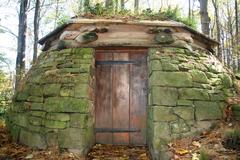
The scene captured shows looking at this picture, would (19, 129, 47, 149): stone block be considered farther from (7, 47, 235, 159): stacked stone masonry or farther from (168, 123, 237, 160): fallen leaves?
(168, 123, 237, 160): fallen leaves

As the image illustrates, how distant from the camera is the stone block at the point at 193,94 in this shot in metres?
4.66

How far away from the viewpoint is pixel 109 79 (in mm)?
5480

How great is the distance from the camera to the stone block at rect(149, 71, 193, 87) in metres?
4.66

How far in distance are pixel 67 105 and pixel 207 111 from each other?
2441 millimetres

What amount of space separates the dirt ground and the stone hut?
0.14 metres

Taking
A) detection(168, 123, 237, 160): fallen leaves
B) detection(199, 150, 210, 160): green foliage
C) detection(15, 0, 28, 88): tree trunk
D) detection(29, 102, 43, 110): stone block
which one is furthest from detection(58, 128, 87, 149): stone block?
detection(15, 0, 28, 88): tree trunk

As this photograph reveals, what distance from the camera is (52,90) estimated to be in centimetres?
480

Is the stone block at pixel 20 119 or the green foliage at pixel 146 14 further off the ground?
the green foliage at pixel 146 14

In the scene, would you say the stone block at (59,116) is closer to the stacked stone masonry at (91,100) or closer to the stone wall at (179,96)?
the stacked stone masonry at (91,100)

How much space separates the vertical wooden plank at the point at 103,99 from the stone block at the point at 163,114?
48.5 inches

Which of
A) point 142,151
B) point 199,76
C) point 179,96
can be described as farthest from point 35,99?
point 199,76

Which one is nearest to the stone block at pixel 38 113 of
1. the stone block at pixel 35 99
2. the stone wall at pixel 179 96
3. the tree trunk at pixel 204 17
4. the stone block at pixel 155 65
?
the stone block at pixel 35 99

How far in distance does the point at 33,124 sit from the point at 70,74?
3.68 feet

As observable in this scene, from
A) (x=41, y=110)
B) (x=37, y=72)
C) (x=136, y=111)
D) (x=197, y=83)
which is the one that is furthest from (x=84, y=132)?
(x=197, y=83)
